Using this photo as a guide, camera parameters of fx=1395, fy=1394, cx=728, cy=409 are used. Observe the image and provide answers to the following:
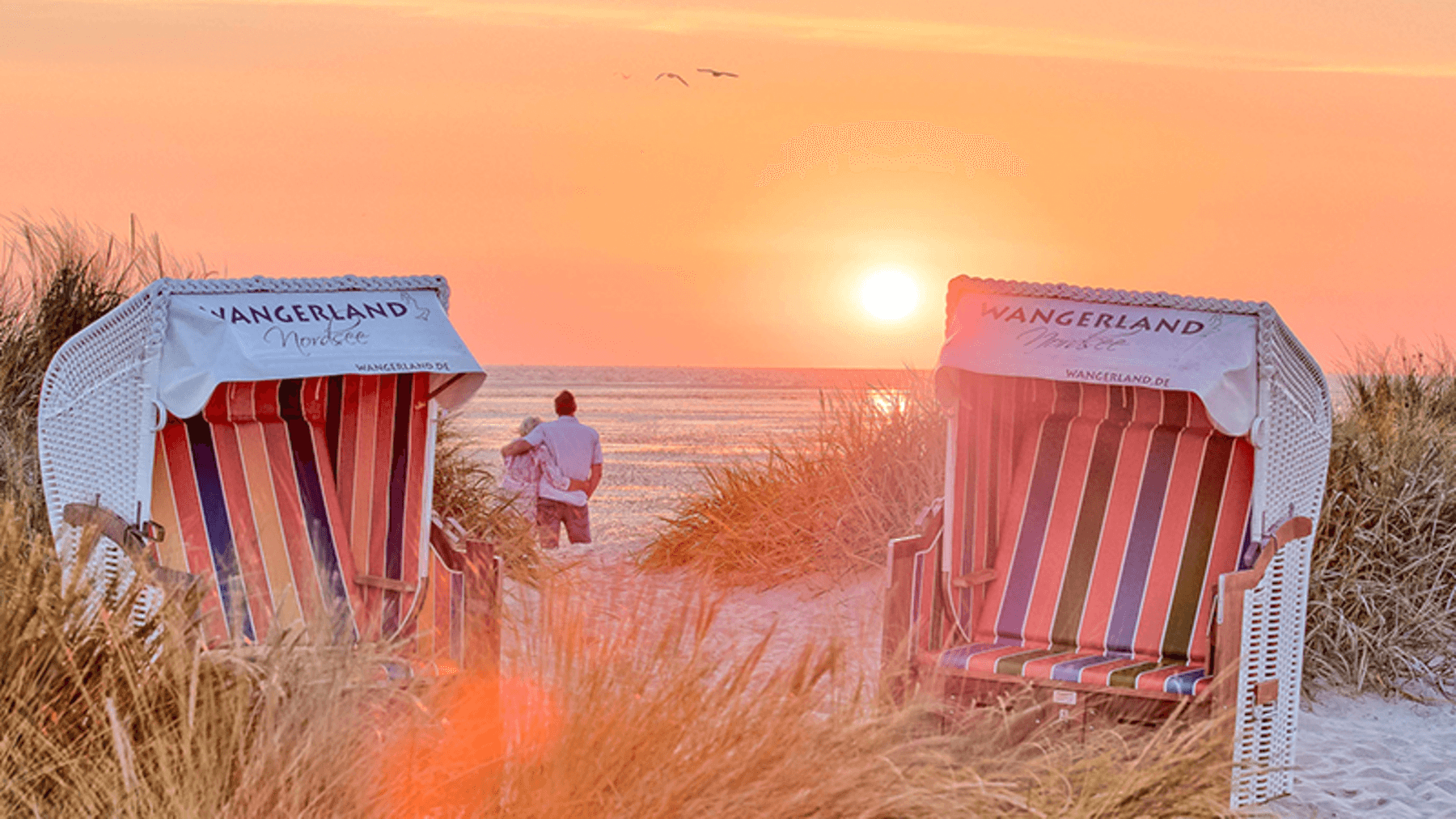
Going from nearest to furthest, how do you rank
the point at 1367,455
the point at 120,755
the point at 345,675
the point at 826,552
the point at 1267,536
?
the point at 120,755 < the point at 345,675 < the point at 1267,536 < the point at 1367,455 < the point at 826,552

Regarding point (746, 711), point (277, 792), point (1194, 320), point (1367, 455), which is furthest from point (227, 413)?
point (1367, 455)

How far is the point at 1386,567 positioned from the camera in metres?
6.83

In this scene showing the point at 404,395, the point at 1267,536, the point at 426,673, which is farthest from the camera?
the point at 404,395

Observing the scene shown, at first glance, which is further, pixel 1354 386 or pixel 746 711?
pixel 1354 386

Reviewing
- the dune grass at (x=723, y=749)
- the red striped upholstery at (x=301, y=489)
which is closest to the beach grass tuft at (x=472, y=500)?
the red striped upholstery at (x=301, y=489)

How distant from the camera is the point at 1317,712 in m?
6.21

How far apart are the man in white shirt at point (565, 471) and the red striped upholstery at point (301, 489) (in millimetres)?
4616

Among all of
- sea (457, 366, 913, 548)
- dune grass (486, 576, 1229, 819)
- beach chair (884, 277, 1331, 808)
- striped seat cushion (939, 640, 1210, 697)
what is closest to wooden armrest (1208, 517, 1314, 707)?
beach chair (884, 277, 1331, 808)

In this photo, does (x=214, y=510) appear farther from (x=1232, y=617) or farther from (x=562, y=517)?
(x=562, y=517)

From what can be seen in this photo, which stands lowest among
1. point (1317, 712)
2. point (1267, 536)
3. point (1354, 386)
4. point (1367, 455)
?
point (1317, 712)

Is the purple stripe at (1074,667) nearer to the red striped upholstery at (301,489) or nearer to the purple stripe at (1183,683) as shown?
the purple stripe at (1183,683)

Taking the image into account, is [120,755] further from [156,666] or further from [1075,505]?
[1075,505]

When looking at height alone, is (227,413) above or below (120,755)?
above

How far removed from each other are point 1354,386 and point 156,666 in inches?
351
